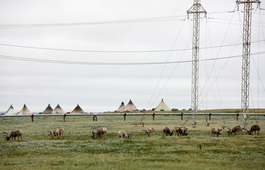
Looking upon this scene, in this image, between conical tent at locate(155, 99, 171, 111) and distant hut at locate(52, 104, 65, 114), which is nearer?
distant hut at locate(52, 104, 65, 114)

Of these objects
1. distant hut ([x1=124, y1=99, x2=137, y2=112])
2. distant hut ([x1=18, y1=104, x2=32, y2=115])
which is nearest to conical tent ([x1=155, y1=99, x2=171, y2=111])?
distant hut ([x1=124, y1=99, x2=137, y2=112])

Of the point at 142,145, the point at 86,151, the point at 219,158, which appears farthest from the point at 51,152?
the point at 219,158

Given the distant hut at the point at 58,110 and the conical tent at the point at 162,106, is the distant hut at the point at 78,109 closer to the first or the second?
the distant hut at the point at 58,110

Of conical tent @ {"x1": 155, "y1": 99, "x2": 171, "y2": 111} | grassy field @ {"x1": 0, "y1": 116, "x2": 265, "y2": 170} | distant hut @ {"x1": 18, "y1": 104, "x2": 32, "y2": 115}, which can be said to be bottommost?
grassy field @ {"x1": 0, "y1": 116, "x2": 265, "y2": 170}

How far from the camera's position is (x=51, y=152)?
28.3 meters

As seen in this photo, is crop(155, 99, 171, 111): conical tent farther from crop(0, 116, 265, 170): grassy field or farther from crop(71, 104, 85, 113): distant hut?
crop(0, 116, 265, 170): grassy field

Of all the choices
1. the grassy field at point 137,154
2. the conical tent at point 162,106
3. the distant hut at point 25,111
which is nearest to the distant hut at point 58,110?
the distant hut at point 25,111

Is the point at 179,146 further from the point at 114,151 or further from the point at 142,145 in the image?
the point at 114,151

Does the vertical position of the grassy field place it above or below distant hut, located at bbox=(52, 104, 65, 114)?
below

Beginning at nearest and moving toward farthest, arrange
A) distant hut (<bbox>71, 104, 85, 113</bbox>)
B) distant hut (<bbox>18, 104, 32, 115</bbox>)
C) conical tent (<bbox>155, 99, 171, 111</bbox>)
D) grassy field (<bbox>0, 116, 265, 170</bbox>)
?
grassy field (<bbox>0, 116, 265, 170</bbox>), distant hut (<bbox>18, 104, 32, 115</bbox>), distant hut (<bbox>71, 104, 85, 113</bbox>), conical tent (<bbox>155, 99, 171, 111</bbox>)

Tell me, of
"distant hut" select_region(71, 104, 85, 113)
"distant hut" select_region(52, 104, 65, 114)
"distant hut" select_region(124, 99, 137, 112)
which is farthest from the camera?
"distant hut" select_region(124, 99, 137, 112)

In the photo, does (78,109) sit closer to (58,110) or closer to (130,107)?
(58,110)

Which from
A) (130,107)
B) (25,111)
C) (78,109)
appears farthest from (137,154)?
(130,107)

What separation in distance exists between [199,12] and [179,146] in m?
30.3
